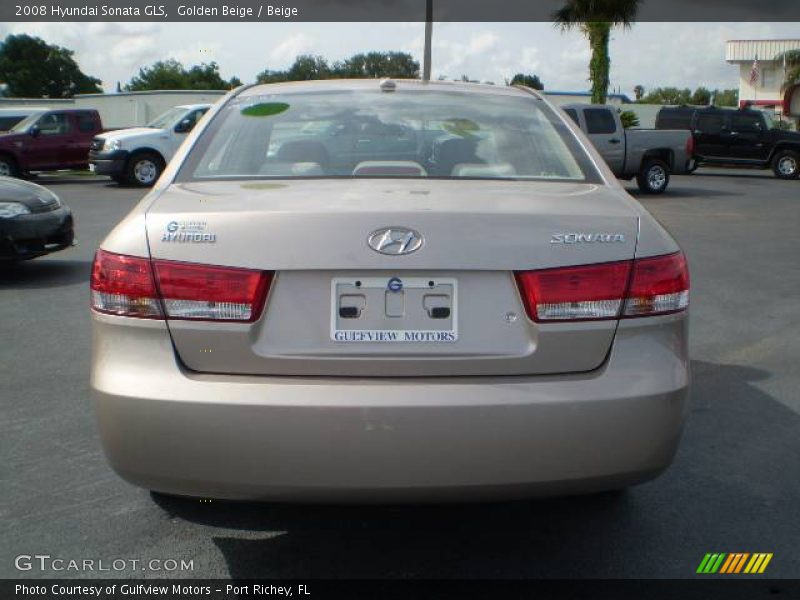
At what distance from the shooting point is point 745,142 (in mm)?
29078

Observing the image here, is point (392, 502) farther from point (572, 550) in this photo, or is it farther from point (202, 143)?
point (202, 143)

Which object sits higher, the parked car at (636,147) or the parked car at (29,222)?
the parked car at (29,222)

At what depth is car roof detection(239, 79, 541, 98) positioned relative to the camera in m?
4.29

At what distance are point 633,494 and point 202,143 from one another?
224 centimetres

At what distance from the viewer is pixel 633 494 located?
4.09m

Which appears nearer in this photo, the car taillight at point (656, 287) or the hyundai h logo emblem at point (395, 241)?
the hyundai h logo emblem at point (395, 241)

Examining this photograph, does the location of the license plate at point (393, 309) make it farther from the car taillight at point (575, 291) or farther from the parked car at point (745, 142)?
the parked car at point (745, 142)

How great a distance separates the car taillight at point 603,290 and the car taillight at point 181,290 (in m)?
0.78

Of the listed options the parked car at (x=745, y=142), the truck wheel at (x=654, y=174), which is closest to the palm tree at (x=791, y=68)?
the parked car at (x=745, y=142)

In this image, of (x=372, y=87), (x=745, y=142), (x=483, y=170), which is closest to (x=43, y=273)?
(x=372, y=87)

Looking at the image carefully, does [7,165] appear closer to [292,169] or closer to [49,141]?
[49,141]

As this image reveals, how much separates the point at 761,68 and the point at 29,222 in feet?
191

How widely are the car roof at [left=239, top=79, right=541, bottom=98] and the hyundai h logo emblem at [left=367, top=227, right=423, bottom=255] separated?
1.57 meters

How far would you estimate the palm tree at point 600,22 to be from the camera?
3328 centimetres
